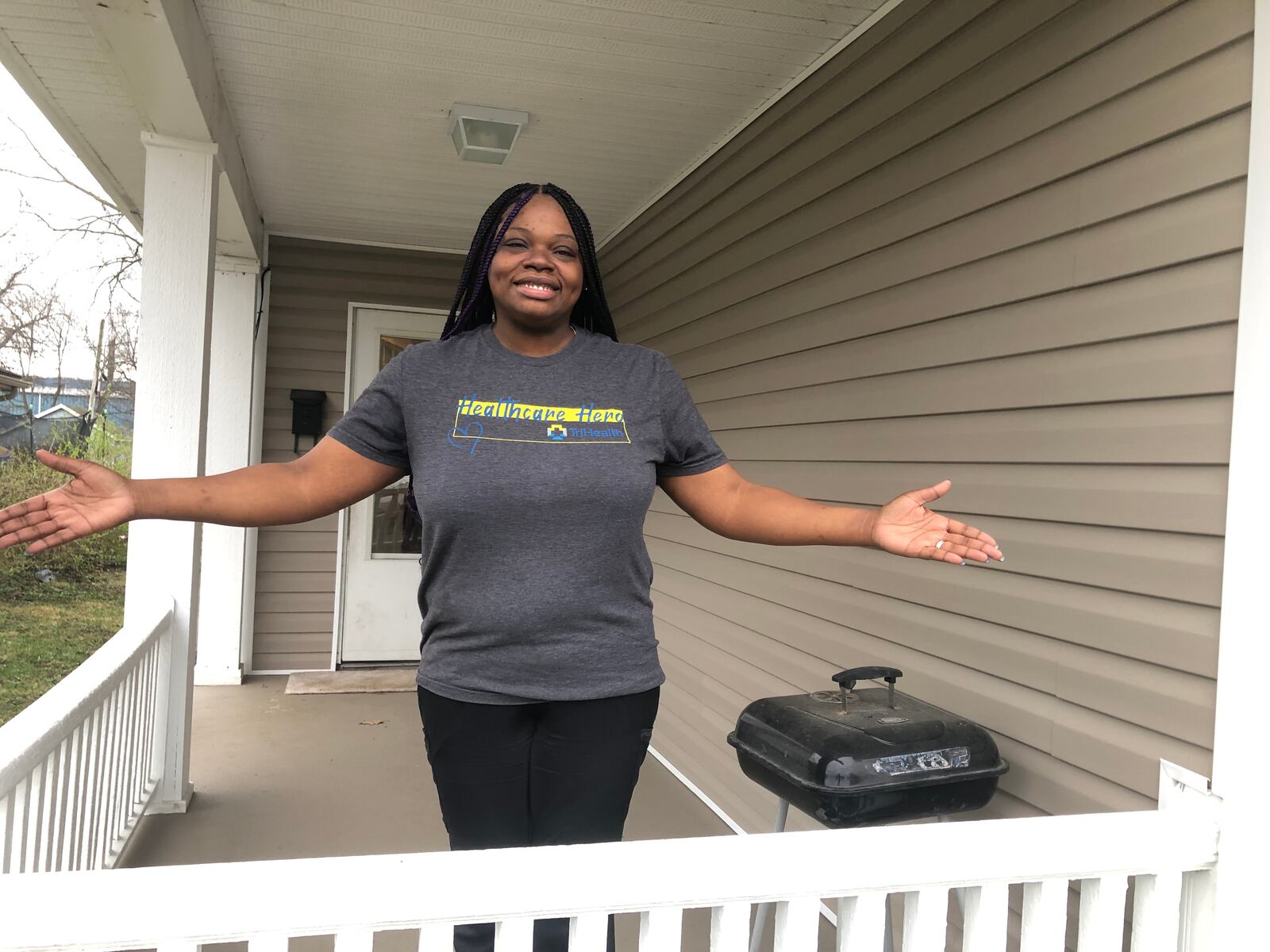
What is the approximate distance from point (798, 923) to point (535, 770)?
0.46 metres

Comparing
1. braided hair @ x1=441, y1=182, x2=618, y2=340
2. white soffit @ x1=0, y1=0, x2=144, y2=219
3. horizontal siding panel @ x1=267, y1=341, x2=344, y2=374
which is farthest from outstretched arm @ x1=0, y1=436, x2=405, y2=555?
horizontal siding panel @ x1=267, y1=341, x2=344, y2=374

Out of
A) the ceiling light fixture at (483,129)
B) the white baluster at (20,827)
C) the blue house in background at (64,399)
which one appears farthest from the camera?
the blue house in background at (64,399)

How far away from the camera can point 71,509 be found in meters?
1.27

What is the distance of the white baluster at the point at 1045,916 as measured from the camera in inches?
46.6

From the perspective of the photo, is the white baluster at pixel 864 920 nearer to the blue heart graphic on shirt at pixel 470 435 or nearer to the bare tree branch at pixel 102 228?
the blue heart graphic on shirt at pixel 470 435

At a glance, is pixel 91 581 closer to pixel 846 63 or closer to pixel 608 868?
pixel 846 63

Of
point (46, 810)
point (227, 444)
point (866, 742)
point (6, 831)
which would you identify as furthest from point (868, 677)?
point (227, 444)

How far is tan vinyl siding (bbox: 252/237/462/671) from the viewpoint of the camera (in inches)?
217

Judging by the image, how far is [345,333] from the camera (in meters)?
5.62

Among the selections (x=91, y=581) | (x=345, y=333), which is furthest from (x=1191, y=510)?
(x=91, y=581)

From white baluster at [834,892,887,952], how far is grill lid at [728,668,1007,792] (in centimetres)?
69

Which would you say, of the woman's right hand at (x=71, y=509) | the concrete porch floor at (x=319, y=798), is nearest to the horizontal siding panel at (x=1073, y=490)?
the concrete porch floor at (x=319, y=798)

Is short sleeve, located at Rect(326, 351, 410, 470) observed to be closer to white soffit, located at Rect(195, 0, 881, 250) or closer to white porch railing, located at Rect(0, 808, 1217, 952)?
→ white porch railing, located at Rect(0, 808, 1217, 952)

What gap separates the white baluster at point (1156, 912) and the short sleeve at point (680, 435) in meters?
0.84
